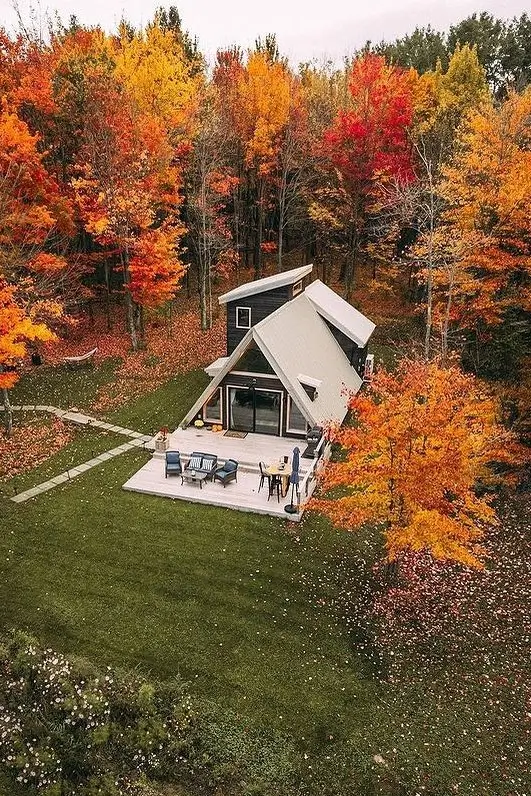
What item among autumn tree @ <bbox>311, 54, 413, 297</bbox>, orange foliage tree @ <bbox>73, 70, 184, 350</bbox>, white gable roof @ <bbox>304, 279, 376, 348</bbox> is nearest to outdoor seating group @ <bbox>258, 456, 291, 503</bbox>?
white gable roof @ <bbox>304, 279, 376, 348</bbox>

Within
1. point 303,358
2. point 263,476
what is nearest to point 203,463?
point 263,476

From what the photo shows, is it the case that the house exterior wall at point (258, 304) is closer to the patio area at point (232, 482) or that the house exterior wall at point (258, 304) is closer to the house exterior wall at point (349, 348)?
the house exterior wall at point (349, 348)

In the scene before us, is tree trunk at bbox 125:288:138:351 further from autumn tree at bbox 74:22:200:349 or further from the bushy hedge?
the bushy hedge

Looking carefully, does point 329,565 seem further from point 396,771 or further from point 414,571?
point 396,771

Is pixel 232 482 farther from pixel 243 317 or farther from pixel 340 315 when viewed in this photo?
pixel 340 315

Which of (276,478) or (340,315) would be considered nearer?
(276,478)
